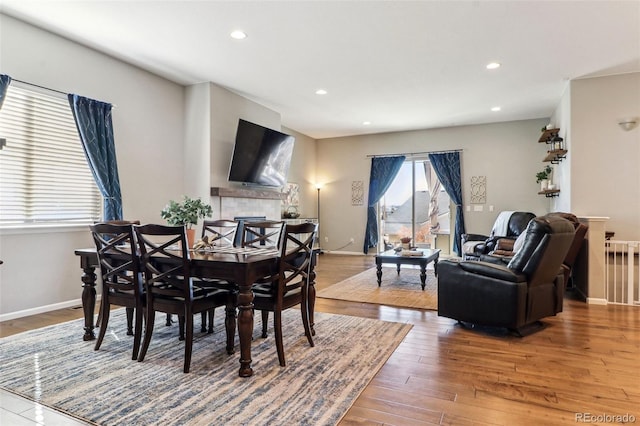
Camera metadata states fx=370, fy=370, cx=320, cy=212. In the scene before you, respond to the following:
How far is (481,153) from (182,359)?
22.9ft

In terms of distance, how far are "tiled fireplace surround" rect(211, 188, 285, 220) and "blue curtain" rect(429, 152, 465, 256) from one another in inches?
138

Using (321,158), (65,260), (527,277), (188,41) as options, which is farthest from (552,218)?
(321,158)

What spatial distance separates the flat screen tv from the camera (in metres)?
5.50

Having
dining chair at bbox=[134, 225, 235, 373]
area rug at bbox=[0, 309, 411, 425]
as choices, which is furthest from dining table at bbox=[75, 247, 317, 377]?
area rug at bbox=[0, 309, 411, 425]

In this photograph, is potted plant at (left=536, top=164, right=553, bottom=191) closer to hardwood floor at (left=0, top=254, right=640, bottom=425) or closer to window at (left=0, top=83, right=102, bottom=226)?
hardwood floor at (left=0, top=254, right=640, bottom=425)

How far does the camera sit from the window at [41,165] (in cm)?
354

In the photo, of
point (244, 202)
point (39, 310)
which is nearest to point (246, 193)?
point (244, 202)

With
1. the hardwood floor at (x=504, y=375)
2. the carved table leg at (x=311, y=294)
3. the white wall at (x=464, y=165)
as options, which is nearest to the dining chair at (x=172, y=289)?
the carved table leg at (x=311, y=294)

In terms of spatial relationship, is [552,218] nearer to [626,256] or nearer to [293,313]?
[626,256]

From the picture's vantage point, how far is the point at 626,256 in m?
4.44

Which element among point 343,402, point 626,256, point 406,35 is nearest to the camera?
point 343,402

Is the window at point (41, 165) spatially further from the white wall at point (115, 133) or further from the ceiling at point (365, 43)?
the ceiling at point (365, 43)

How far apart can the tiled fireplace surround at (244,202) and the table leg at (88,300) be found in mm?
2303

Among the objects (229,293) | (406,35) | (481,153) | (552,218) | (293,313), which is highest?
(406,35)
